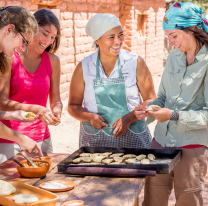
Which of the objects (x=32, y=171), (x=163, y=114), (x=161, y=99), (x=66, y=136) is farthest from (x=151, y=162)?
(x=66, y=136)

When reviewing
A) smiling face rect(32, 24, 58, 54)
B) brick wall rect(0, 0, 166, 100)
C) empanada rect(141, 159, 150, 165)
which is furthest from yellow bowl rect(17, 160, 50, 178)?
brick wall rect(0, 0, 166, 100)

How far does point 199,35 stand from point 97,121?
42.5 inches

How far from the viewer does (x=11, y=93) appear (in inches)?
111

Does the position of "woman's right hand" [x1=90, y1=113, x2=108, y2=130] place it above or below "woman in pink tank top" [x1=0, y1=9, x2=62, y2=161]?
below

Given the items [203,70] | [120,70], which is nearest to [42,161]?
[120,70]

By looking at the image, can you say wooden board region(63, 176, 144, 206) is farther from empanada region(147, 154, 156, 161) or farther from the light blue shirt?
the light blue shirt

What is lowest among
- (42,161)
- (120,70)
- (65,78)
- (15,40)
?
(65,78)

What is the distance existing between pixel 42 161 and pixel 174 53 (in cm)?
135

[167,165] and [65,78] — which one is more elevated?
[167,165]

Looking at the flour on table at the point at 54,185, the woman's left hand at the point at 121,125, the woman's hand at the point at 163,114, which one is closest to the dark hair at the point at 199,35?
the woman's hand at the point at 163,114

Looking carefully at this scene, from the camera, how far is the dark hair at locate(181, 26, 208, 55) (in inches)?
95.3

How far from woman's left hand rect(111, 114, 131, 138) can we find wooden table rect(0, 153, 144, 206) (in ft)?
2.11

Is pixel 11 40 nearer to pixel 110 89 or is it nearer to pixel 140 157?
pixel 110 89

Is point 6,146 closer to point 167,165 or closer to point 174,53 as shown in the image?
point 167,165
